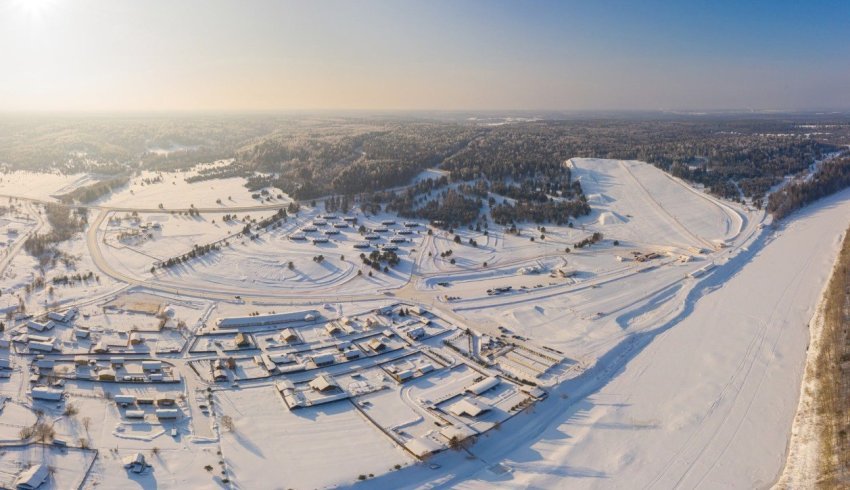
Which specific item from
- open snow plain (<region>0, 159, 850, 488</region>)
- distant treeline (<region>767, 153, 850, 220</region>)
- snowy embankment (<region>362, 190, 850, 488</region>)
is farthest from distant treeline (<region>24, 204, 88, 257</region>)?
distant treeline (<region>767, 153, 850, 220</region>)

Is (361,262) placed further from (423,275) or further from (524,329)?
(524,329)

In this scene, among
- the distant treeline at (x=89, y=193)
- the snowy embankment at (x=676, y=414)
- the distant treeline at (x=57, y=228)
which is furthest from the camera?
the distant treeline at (x=89, y=193)

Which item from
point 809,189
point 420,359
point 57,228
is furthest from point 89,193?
point 809,189

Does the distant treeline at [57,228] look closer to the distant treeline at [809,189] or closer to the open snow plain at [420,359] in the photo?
the open snow plain at [420,359]

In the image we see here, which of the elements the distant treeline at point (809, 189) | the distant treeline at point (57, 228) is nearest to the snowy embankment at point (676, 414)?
the distant treeline at point (809, 189)

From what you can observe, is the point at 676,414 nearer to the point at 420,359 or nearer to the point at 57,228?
the point at 420,359

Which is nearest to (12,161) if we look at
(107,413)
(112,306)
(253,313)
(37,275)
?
(37,275)
